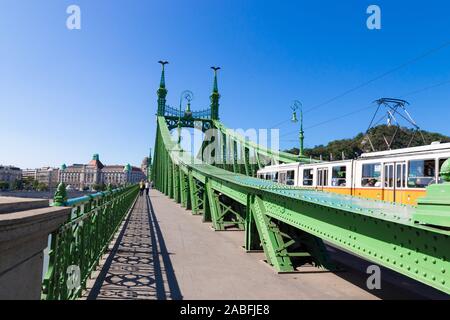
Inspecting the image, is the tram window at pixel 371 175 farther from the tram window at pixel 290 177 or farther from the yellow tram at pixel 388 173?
the tram window at pixel 290 177

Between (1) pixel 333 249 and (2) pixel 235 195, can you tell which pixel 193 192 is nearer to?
(2) pixel 235 195

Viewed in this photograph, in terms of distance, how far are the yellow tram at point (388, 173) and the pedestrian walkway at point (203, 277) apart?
14.5 ft

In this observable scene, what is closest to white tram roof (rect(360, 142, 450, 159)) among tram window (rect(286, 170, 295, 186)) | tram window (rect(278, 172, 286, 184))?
tram window (rect(286, 170, 295, 186))

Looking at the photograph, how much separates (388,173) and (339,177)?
351 cm

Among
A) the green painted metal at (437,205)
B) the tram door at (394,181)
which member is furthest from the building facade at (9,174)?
the green painted metal at (437,205)

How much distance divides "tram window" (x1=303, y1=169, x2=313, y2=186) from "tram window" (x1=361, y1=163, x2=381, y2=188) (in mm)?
4892

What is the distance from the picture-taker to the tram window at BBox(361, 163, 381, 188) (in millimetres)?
13055

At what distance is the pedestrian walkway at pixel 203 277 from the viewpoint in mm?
6246

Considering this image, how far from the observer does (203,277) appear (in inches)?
293

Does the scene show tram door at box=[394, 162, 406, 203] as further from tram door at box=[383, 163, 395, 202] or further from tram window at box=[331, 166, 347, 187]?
tram window at box=[331, 166, 347, 187]

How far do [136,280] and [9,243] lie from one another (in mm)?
5085

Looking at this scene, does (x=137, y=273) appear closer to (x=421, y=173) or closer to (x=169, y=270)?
(x=169, y=270)

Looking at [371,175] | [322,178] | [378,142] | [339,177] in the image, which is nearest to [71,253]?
[371,175]

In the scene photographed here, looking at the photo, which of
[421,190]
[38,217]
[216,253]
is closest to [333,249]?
[421,190]
